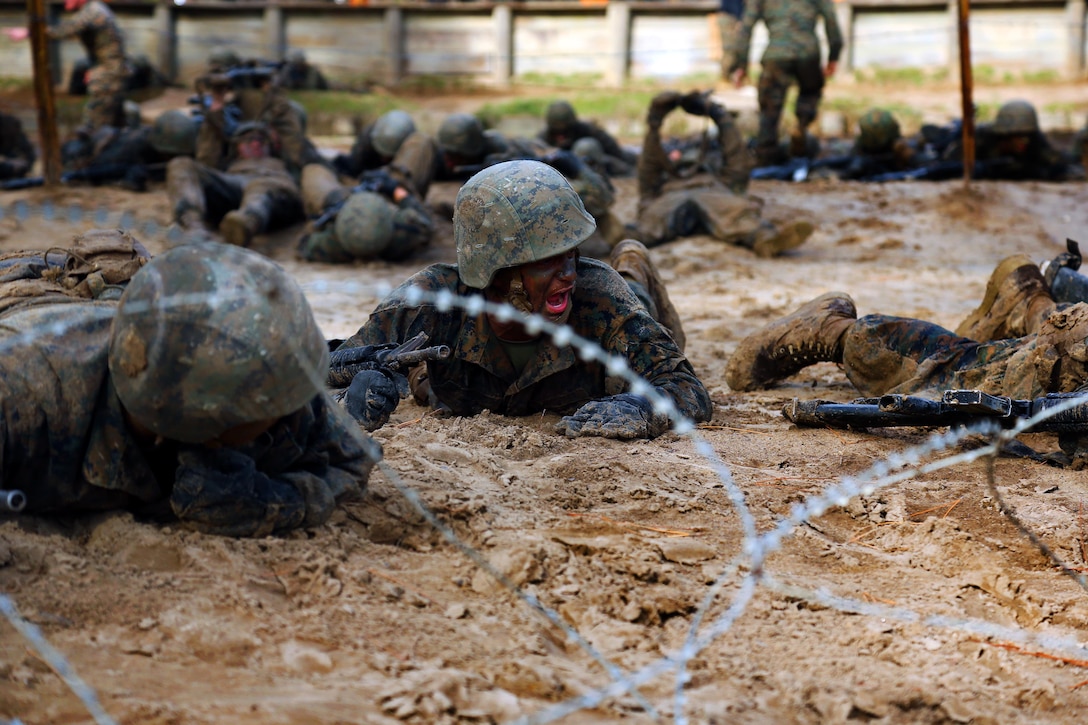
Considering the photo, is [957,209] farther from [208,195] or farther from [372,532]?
[372,532]

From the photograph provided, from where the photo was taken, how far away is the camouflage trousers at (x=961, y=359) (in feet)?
13.3

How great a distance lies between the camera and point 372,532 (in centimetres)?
301

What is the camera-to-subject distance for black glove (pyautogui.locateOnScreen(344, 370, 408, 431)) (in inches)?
153

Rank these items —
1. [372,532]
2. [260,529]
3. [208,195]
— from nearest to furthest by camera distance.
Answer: [260,529]
[372,532]
[208,195]

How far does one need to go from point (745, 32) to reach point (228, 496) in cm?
1062

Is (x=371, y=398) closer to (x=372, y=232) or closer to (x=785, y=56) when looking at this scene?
(x=372, y=232)

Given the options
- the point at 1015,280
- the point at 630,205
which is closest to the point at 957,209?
the point at 630,205

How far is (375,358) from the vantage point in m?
4.15

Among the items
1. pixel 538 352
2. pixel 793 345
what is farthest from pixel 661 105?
pixel 538 352

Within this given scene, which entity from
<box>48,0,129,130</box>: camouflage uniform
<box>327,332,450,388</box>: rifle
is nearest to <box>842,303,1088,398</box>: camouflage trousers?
<box>327,332,450,388</box>: rifle

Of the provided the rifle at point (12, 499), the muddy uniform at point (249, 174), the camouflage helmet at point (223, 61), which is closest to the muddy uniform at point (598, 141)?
the muddy uniform at point (249, 174)

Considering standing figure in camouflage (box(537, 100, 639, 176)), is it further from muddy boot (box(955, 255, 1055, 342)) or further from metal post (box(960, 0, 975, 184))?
muddy boot (box(955, 255, 1055, 342))

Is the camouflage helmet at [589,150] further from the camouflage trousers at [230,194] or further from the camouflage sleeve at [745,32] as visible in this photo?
the camouflage trousers at [230,194]

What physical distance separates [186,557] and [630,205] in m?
8.46
